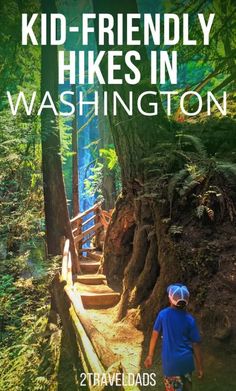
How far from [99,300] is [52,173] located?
168 inches

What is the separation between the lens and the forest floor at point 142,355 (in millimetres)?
3891

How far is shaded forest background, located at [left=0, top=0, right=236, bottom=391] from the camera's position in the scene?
4.96 metres

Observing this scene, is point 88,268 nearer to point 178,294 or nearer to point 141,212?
point 141,212

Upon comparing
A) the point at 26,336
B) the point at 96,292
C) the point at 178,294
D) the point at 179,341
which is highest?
the point at 178,294

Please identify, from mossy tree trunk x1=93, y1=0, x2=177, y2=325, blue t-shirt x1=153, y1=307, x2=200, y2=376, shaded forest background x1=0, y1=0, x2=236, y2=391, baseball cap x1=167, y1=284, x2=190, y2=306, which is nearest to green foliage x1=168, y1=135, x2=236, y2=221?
shaded forest background x1=0, y1=0, x2=236, y2=391

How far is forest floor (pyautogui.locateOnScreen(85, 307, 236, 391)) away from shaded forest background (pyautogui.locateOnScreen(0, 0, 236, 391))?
14 cm

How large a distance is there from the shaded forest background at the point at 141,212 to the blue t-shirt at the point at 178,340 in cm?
94

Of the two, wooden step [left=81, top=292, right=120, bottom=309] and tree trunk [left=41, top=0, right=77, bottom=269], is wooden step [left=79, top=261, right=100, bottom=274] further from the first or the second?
wooden step [left=81, top=292, right=120, bottom=309]

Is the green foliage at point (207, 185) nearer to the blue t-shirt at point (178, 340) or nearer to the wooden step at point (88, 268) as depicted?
the blue t-shirt at point (178, 340)

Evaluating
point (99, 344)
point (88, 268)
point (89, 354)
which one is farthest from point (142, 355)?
point (88, 268)

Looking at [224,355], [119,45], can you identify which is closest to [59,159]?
[119,45]

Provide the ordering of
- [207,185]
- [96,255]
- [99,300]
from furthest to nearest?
[96,255]
[99,300]
[207,185]

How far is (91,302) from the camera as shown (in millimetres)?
7551

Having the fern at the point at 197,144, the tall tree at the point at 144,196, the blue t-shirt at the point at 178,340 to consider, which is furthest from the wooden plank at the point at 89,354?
the fern at the point at 197,144
